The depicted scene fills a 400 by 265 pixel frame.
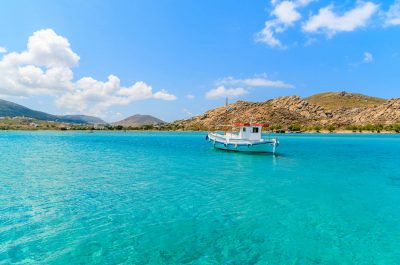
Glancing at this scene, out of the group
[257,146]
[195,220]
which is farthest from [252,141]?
[195,220]

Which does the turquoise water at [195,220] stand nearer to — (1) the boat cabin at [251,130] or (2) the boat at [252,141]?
(2) the boat at [252,141]

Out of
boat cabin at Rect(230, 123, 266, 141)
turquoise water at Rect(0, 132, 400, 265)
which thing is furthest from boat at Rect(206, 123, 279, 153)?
turquoise water at Rect(0, 132, 400, 265)

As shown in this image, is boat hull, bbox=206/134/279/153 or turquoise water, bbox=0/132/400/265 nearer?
turquoise water, bbox=0/132/400/265

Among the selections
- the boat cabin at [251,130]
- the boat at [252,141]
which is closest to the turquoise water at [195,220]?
the boat at [252,141]

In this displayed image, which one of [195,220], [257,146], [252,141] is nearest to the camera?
[195,220]

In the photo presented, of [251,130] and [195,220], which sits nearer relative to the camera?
[195,220]

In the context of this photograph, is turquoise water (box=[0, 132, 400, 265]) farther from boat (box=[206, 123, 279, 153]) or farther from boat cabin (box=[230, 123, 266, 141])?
boat cabin (box=[230, 123, 266, 141])

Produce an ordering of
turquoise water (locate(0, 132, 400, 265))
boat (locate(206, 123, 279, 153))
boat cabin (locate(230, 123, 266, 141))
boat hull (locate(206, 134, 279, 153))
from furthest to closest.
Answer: boat cabin (locate(230, 123, 266, 141)) < boat (locate(206, 123, 279, 153)) < boat hull (locate(206, 134, 279, 153)) < turquoise water (locate(0, 132, 400, 265))

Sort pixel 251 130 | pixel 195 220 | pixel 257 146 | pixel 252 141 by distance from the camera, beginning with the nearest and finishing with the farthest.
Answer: pixel 195 220 < pixel 252 141 < pixel 251 130 < pixel 257 146

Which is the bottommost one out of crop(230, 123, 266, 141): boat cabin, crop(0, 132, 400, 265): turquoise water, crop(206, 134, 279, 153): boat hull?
crop(0, 132, 400, 265): turquoise water

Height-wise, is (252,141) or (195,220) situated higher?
(252,141)

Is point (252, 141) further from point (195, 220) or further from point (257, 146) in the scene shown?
point (195, 220)

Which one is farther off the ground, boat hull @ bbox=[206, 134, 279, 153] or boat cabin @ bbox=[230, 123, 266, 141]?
boat cabin @ bbox=[230, 123, 266, 141]

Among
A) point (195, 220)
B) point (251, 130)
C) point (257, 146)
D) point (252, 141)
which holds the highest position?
point (251, 130)
